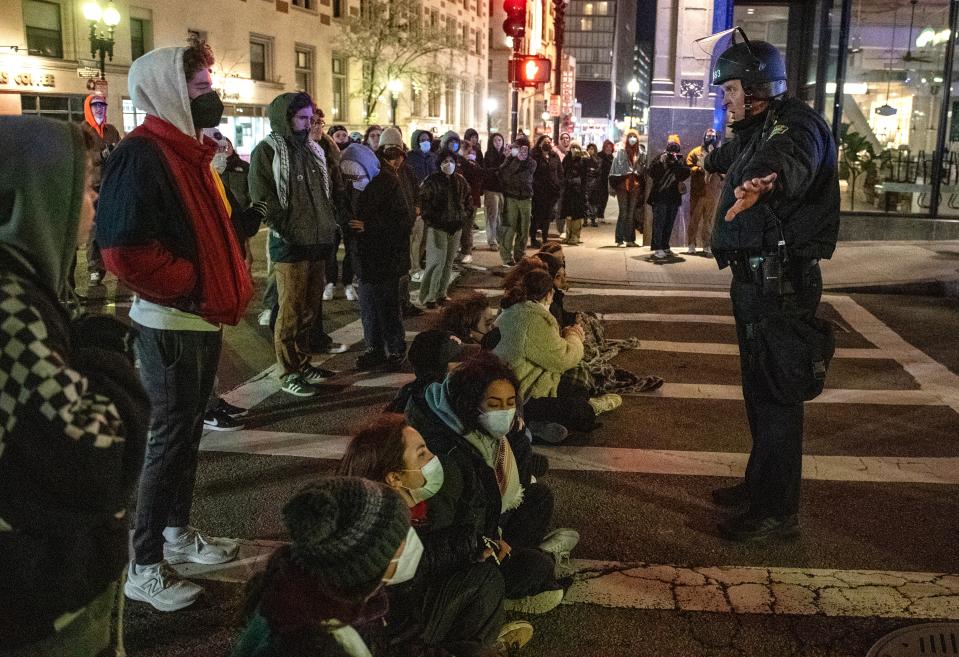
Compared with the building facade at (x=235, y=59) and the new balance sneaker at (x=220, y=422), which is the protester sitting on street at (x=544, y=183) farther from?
the new balance sneaker at (x=220, y=422)

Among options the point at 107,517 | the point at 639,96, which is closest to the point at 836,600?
the point at 107,517

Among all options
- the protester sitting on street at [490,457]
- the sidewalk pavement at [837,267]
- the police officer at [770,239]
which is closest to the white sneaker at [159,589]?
the protester sitting on street at [490,457]

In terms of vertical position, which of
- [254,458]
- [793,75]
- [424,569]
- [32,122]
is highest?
[793,75]

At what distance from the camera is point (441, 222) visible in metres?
10.3

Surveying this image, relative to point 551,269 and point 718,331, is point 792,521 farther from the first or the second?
point 718,331

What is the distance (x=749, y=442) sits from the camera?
602cm

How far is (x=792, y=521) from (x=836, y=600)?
0.66 m

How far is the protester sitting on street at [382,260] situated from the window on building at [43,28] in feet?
57.2

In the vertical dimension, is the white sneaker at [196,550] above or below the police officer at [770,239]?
below

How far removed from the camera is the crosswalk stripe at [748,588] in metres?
3.84

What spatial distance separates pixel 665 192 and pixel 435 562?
11999mm

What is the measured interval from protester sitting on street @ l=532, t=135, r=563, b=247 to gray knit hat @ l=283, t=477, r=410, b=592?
46.1 ft

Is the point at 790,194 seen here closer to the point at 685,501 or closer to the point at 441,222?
the point at 685,501

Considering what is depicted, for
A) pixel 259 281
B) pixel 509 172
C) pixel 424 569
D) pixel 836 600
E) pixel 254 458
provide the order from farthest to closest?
pixel 509 172, pixel 259 281, pixel 254 458, pixel 836 600, pixel 424 569
